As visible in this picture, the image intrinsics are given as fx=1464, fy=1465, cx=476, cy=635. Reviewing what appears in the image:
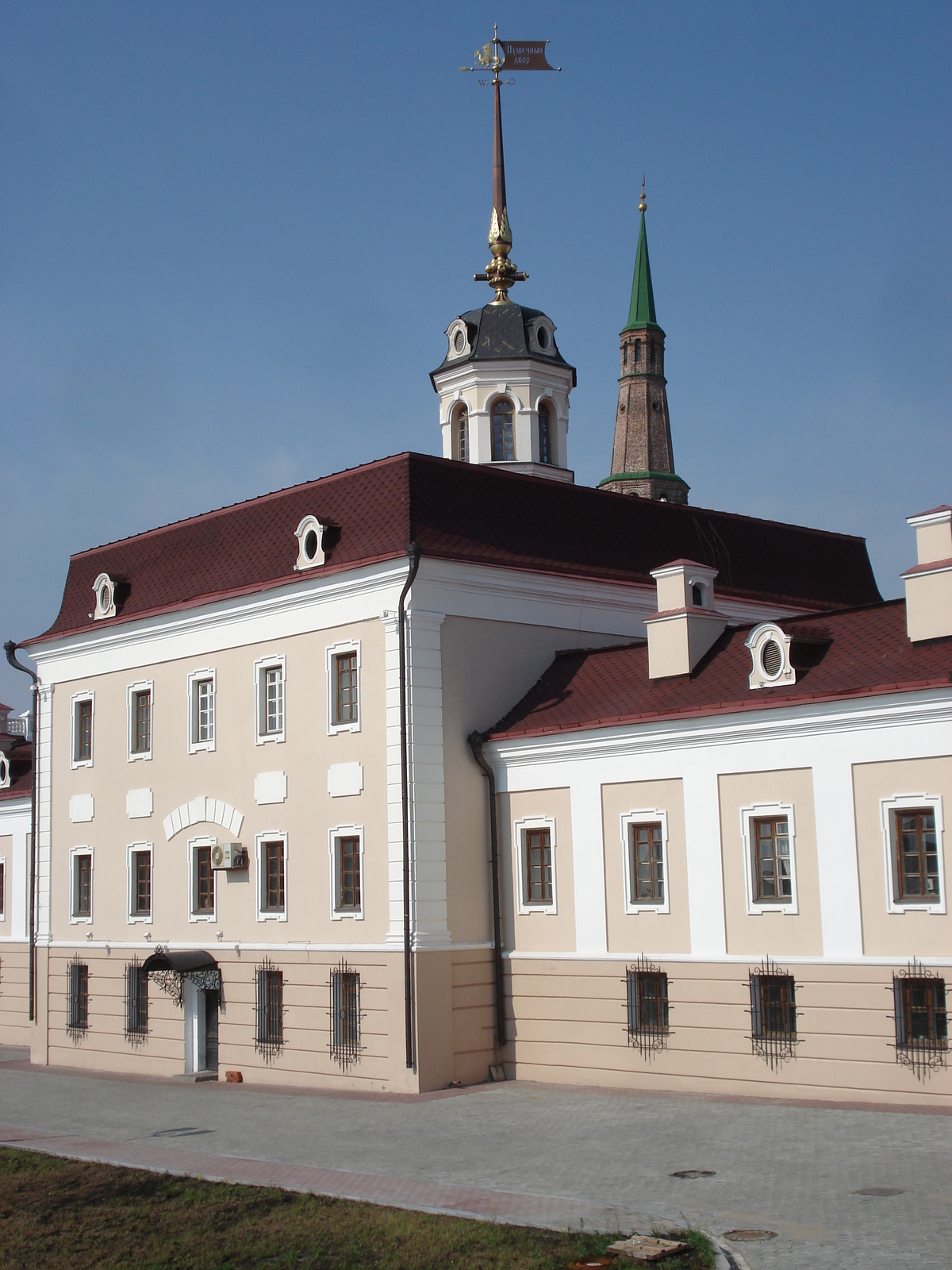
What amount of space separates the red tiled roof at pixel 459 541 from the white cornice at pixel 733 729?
3.38 metres

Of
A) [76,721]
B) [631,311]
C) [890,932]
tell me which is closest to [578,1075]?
[890,932]

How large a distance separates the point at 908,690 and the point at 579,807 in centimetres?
612

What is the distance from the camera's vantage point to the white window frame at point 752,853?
20.3 m

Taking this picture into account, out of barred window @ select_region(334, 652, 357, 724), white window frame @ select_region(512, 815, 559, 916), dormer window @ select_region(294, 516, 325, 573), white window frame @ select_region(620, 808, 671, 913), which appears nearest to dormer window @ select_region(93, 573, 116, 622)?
dormer window @ select_region(294, 516, 325, 573)

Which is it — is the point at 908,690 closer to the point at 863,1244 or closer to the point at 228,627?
the point at 863,1244

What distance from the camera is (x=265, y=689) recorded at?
26.5m

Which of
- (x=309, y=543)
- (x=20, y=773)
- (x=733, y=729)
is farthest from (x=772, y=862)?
(x=20, y=773)

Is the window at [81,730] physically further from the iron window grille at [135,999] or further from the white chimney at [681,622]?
the white chimney at [681,622]

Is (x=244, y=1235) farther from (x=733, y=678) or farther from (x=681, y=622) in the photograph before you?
(x=681, y=622)

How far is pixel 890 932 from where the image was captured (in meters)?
19.2

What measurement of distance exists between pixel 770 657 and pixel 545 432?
1198cm

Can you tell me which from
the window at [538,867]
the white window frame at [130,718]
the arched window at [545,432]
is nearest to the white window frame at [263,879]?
the white window frame at [130,718]

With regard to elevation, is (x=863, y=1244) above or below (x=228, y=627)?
below

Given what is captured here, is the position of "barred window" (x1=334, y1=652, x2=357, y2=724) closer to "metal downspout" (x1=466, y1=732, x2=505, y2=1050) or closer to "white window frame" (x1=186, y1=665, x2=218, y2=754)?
"metal downspout" (x1=466, y1=732, x2=505, y2=1050)
